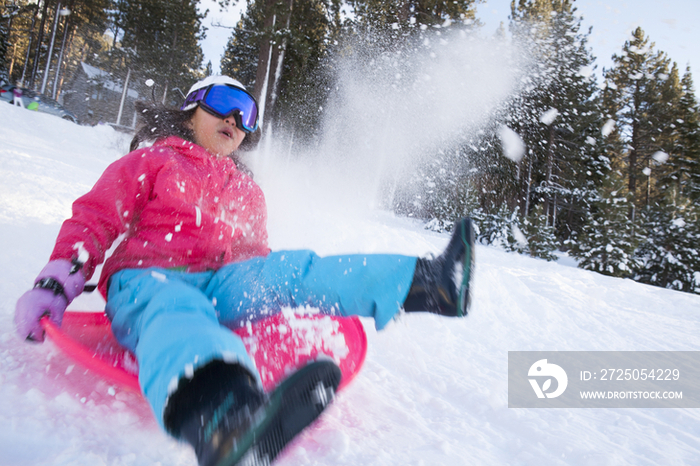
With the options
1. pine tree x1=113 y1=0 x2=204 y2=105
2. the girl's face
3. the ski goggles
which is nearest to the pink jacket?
the girl's face

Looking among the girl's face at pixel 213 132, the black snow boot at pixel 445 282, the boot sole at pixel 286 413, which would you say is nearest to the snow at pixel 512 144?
the girl's face at pixel 213 132

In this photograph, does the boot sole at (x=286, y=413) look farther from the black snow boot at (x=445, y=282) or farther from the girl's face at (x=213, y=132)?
the girl's face at (x=213, y=132)

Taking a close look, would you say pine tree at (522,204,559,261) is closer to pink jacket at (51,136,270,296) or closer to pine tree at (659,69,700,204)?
pine tree at (659,69,700,204)

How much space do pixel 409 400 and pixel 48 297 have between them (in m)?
1.32

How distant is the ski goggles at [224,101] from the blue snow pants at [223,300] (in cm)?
86

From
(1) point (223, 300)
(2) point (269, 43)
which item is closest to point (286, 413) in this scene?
(1) point (223, 300)

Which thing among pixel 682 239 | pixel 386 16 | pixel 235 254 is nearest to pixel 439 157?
A: pixel 386 16

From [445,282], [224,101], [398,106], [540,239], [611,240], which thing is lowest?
[445,282]

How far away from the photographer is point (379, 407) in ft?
4.60

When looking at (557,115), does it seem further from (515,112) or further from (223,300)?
(223,300)

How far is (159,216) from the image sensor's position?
1.54 meters

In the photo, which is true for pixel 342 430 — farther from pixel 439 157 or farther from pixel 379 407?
pixel 439 157

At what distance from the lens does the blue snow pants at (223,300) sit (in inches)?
31.8

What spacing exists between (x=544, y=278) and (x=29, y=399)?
4752mm
